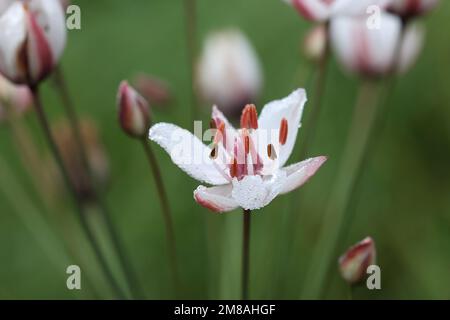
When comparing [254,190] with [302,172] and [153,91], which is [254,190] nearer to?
Result: [302,172]

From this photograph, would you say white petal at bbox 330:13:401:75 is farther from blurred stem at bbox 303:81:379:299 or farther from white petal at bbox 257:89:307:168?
white petal at bbox 257:89:307:168

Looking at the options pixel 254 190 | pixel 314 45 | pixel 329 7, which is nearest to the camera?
pixel 254 190

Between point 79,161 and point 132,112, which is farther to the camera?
point 79,161

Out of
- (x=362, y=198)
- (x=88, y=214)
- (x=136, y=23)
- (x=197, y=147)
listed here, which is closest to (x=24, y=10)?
(x=197, y=147)

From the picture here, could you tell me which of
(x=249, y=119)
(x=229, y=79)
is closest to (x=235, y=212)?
(x=229, y=79)

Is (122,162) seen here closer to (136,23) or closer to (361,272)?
(136,23)

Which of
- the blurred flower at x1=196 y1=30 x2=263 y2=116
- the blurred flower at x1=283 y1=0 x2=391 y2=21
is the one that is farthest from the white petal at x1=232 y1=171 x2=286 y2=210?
the blurred flower at x1=196 y1=30 x2=263 y2=116
